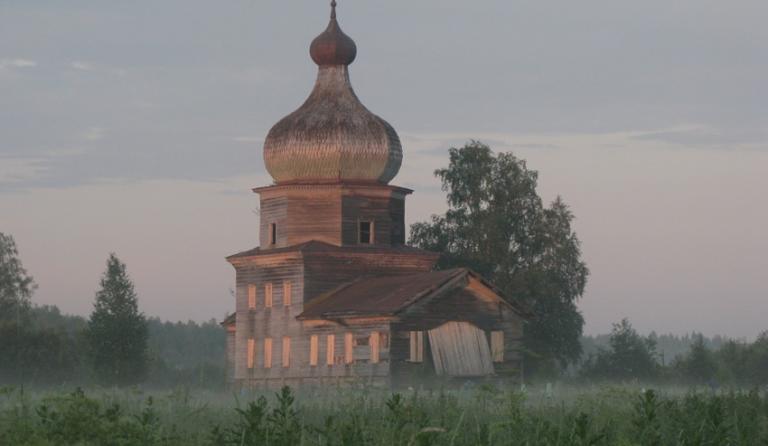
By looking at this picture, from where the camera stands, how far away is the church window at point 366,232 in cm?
5606

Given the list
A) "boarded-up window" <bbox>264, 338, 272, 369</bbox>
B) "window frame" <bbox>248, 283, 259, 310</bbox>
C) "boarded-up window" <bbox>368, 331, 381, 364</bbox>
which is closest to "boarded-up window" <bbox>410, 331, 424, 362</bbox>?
"boarded-up window" <bbox>368, 331, 381, 364</bbox>

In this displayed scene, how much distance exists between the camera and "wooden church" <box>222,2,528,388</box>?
49.8 metres

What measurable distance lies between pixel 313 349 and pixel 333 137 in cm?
883

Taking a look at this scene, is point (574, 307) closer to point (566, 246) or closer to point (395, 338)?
point (566, 246)

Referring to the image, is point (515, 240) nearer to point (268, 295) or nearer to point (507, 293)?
point (507, 293)

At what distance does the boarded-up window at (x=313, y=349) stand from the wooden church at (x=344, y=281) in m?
0.05

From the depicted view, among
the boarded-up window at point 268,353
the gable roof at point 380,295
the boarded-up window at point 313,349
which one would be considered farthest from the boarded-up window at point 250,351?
the boarded-up window at point 313,349

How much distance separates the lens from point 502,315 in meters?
52.4

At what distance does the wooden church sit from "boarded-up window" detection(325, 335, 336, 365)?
45 millimetres

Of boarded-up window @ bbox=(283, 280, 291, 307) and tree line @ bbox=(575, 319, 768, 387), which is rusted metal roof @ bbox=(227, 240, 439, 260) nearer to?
boarded-up window @ bbox=(283, 280, 291, 307)

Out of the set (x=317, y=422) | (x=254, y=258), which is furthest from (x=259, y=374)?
(x=317, y=422)

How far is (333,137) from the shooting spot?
56.9 metres

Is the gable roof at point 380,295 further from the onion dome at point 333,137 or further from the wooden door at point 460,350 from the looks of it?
the onion dome at point 333,137

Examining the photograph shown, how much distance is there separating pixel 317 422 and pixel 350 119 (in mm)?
40995
